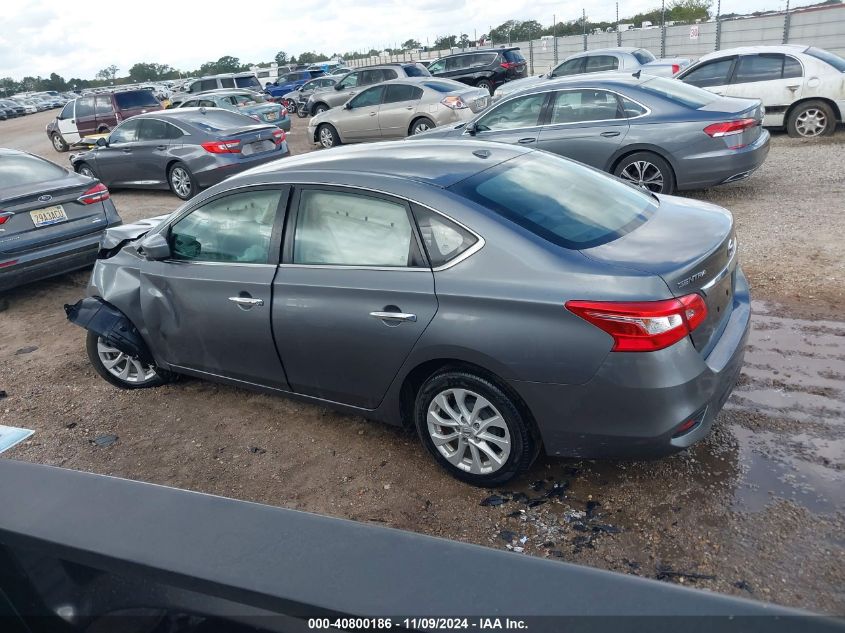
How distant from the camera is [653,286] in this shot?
3.02 metres

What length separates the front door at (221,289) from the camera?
411cm

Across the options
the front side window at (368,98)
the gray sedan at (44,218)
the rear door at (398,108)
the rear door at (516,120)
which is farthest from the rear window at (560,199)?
the front side window at (368,98)

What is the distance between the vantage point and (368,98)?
15.5 metres

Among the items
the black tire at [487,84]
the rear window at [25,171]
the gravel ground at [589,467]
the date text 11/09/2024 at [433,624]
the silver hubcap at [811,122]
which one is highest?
the date text 11/09/2024 at [433,624]

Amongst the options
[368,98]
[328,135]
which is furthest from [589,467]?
[328,135]

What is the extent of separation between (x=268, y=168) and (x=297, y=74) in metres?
32.8

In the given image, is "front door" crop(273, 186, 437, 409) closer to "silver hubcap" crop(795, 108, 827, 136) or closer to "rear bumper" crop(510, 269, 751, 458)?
"rear bumper" crop(510, 269, 751, 458)

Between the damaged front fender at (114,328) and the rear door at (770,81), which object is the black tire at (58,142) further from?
the damaged front fender at (114,328)

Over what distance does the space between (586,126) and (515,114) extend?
114cm

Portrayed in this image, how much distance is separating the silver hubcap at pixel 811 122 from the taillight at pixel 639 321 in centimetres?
1073

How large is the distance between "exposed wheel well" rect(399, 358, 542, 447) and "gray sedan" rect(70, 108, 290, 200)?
28.4 feet

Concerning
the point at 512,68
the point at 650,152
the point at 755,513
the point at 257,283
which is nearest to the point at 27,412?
the point at 257,283

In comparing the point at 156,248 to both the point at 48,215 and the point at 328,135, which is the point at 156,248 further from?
the point at 328,135

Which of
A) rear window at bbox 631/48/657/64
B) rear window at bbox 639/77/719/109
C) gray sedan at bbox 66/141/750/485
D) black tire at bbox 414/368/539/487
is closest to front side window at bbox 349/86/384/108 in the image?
rear window at bbox 631/48/657/64
